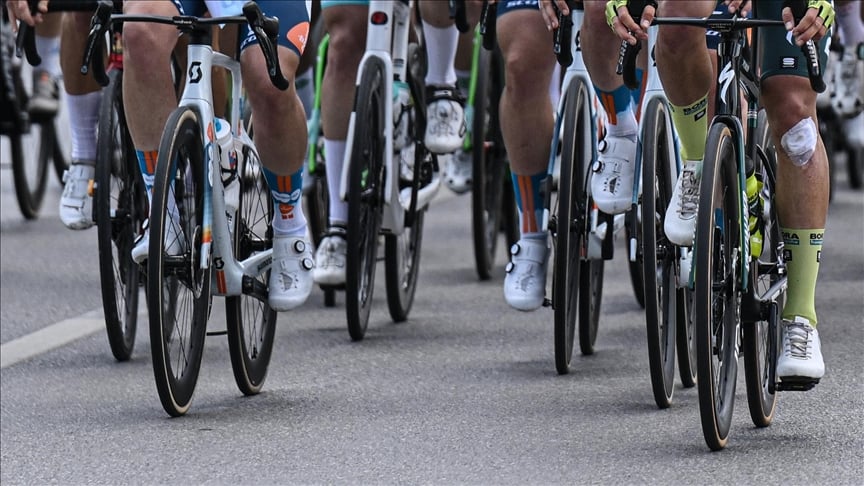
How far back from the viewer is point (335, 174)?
7.36 metres

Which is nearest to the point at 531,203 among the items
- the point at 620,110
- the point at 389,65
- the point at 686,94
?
the point at 620,110

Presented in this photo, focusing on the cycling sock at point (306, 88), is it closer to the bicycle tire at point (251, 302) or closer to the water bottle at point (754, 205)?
the bicycle tire at point (251, 302)

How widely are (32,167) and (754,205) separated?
6652 mm

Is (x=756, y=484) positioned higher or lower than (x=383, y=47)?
lower

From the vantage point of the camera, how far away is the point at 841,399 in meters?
5.85

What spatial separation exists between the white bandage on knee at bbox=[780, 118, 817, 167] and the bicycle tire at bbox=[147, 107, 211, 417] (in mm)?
1776

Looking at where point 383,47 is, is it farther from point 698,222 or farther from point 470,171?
point 698,222

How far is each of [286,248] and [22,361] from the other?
1492 millimetres

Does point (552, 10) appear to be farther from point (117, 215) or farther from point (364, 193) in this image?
point (117, 215)

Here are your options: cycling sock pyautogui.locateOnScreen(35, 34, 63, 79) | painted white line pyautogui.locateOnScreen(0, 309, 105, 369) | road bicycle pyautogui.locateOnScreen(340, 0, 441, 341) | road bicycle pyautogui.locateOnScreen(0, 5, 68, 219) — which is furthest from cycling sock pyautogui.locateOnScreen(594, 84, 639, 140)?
road bicycle pyautogui.locateOnScreen(0, 5, 68, 219)

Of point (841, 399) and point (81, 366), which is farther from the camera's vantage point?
point (81, 366)

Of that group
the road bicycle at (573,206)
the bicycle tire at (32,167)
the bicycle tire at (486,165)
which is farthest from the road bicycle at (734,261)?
the bicycle tire at (32,167)

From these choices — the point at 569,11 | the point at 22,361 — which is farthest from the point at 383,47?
the point at 22,361

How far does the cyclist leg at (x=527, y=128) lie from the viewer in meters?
6.37
